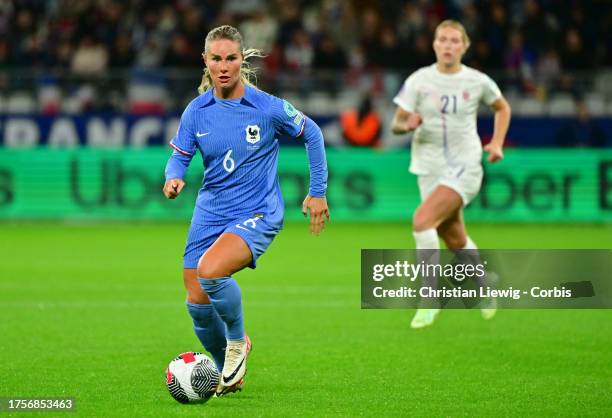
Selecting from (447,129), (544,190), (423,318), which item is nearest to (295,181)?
Answer: (544,190)

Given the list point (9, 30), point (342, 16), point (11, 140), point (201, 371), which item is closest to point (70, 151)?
point (11, 140)

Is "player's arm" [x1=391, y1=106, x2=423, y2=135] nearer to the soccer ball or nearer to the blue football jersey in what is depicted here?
the blue football jersey

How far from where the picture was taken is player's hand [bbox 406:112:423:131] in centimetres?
958

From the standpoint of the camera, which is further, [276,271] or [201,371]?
[276,271]

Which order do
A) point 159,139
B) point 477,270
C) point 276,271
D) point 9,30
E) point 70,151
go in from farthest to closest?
point 9,30, point 159,139, point 70,151, point 276,271, point 477,270

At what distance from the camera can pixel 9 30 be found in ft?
70.7

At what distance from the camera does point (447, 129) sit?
10.0m

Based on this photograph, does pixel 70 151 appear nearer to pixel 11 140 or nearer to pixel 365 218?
pixel 11 140

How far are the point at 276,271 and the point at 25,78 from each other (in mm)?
7697

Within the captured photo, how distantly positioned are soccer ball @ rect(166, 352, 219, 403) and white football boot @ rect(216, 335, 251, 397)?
74 mm

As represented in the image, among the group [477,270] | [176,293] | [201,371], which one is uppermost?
[201,371]

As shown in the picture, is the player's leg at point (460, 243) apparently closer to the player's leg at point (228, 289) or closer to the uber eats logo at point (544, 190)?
the player's leg at point (228, 289)

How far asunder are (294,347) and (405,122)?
215 cm

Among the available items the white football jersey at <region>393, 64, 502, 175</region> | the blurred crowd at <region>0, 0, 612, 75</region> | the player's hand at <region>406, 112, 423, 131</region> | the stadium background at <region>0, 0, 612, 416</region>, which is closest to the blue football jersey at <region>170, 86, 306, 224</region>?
the stadium background at <region>0, 0, 612, 416</region>
